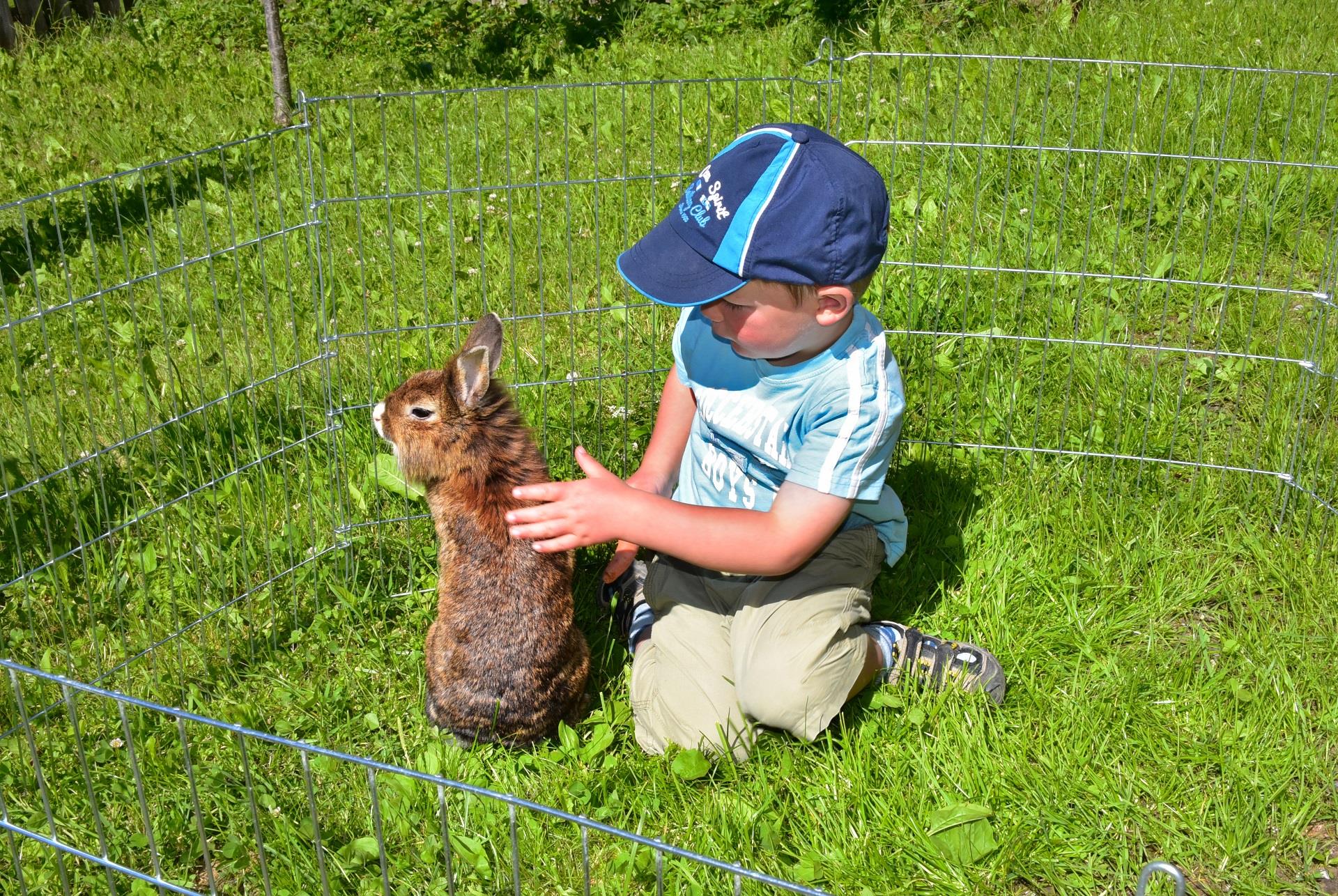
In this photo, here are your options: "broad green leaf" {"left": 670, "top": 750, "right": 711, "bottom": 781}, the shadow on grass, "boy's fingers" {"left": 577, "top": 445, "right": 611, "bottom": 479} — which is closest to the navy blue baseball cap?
"boy's fingers" {"left": 577, "top": 445, "right": 611, "bottom": 479}

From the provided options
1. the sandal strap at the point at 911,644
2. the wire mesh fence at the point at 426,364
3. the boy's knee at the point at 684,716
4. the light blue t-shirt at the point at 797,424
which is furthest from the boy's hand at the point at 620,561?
the sandal strap at the point at 911,644

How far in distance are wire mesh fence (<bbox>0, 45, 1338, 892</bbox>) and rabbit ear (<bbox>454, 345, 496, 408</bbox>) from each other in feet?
2.06

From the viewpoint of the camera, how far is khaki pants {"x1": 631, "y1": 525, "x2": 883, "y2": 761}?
11.3 ft

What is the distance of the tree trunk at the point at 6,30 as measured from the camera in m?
10.5

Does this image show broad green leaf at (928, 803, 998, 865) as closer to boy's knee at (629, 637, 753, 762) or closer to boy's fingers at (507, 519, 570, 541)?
boy's knee at (629, 637, 753, 762)

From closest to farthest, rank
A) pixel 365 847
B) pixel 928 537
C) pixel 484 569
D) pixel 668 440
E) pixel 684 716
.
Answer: pixel 365 847 → pixel 484 569 → pixel 684 716 → pixel 668 440 → pixel 928 537

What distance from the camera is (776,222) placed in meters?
3.04

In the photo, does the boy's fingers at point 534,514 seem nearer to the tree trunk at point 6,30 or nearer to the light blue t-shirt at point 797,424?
the light blue t-shirt at point 797,424

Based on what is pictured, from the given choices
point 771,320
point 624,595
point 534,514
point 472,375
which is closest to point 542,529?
point 534,514

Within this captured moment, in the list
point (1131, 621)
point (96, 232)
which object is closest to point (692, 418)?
point (1131, 621)

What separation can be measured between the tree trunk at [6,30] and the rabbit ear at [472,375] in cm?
923

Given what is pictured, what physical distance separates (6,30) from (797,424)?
10.0 metres

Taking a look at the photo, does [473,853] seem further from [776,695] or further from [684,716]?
[776,695]

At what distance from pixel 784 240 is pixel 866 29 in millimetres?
5886
